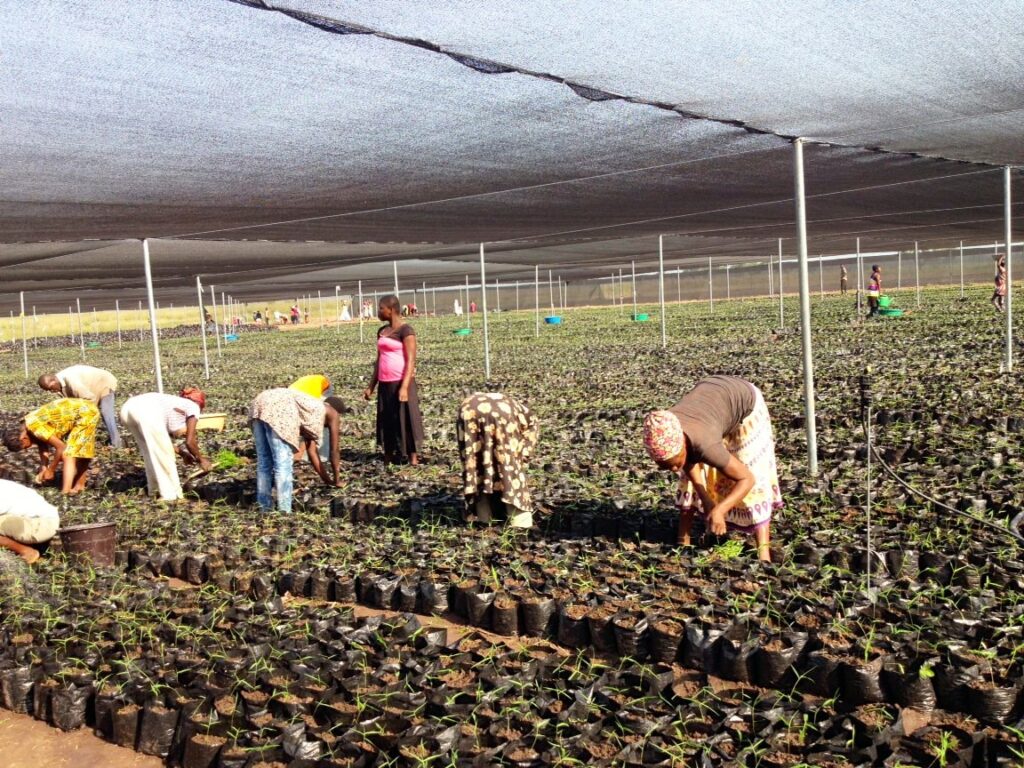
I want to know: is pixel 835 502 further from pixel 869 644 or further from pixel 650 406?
pixel 650 406

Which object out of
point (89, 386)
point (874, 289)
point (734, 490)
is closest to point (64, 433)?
point (89, 386)

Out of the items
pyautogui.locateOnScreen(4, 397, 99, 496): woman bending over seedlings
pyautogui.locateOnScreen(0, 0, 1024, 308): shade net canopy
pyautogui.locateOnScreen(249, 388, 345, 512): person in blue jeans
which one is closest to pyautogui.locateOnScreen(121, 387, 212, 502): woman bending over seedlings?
pyautogui.locateOnScreen(4, 397, 99, 496): woman bending over seedlings

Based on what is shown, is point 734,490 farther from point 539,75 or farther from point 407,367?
point 407,367

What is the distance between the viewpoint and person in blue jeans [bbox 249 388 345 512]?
5934 millimetres

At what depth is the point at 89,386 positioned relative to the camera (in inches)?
338

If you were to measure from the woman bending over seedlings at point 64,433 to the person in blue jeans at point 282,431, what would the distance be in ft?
5.13

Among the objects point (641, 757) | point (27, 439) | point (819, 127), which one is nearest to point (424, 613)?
point (641, 757)

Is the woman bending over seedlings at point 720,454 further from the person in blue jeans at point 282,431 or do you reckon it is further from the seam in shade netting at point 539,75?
the person in blue jeans at point 282,431

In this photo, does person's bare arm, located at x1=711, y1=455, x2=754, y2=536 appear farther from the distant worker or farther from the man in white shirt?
the distant worker

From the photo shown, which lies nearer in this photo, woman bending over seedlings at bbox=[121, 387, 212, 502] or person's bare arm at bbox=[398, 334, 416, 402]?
woman bending over seedlings at bbox=[121, 387, 212, 502]

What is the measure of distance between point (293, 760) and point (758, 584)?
6.59ft

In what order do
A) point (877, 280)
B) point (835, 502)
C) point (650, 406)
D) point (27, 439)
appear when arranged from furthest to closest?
point (877, 280)
point (650, 406)
point (27, 439)
point (835, 502)

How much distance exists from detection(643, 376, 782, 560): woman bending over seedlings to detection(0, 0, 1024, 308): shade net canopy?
4.72 ft

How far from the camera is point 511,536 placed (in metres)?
5.35
